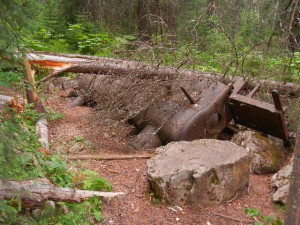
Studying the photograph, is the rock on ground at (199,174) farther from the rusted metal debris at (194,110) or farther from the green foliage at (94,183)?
the rusted metal debris at (194,110)

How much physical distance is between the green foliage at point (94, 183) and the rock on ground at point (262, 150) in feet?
8.58

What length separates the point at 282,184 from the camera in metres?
5.74

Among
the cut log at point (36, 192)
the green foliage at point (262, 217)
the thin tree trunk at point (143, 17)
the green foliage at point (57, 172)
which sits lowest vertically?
the green foliage at point (262, 217)

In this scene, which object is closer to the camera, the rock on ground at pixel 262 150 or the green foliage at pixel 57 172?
the green foliage at pixel 57 172

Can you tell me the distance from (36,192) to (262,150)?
14.0 feet

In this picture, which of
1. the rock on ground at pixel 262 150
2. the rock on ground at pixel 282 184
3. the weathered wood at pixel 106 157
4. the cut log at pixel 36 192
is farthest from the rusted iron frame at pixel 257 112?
the cut log at pixel 36 192

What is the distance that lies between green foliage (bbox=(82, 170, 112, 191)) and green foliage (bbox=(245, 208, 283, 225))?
1959 millimetres

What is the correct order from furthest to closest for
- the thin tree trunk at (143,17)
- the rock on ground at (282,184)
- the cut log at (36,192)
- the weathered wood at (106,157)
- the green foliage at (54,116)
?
Answer: the thin tree trunk at (143,17)
the green foliage at (54,116)
the weathered wood at (106,157)
the rock on ground at (282,184)
the cut log at (36,192)

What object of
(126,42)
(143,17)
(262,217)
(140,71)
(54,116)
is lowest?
(262,217)

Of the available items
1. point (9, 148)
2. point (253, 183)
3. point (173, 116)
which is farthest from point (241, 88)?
point (9, 148)

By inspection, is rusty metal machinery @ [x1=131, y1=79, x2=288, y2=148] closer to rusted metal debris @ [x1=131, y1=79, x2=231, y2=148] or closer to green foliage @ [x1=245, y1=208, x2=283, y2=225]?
rusted metal debris @ [x1=131, y1=79, x2=231, y2=148]

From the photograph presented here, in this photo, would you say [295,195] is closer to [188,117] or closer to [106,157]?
[188,117]

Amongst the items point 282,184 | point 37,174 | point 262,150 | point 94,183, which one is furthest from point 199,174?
point 262,150

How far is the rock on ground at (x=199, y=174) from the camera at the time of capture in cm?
505
